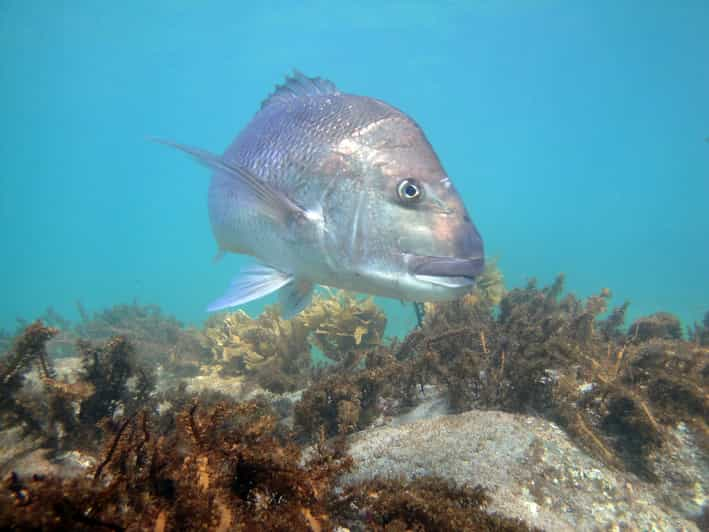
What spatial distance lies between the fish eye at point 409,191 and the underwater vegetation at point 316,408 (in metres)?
1.36

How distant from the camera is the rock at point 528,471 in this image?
2.45 metres

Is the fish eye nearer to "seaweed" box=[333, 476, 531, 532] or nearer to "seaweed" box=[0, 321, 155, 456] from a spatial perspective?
"seaweed" box=[333, 476, 531, 532]

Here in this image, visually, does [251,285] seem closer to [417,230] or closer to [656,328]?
[417,230]

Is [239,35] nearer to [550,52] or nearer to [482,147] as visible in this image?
[550,52]

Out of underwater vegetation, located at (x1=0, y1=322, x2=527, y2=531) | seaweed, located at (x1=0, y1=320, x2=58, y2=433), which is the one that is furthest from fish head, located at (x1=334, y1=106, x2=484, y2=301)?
seaweed, located at (x1=0, y1=320, x2=58, y2=433)

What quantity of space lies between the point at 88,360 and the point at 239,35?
78909mm

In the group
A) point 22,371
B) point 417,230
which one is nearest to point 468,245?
point 417,230

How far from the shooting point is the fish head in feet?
6.09

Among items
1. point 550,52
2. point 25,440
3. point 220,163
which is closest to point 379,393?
point 220,163

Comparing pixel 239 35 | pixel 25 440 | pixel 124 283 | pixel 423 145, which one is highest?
pixel 239 35

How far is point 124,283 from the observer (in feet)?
251

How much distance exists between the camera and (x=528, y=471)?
2648 millimetres

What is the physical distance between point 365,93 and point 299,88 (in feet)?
361

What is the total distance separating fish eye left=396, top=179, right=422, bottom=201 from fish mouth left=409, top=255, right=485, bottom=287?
0.31m
